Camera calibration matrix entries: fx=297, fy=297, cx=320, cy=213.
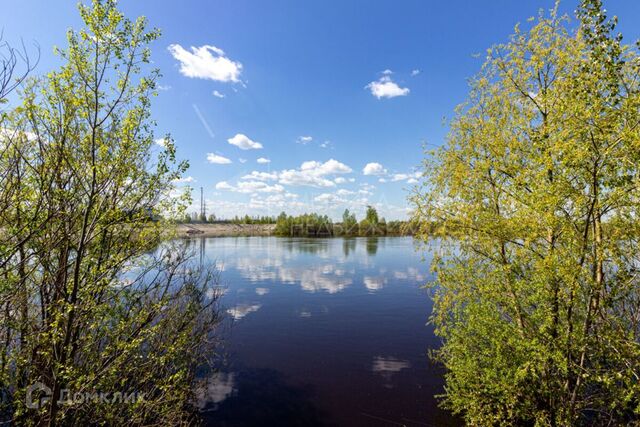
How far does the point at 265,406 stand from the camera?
41.4 feet

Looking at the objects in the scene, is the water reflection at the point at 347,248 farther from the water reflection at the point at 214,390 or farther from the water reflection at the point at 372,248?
the water reflection at the point at 214,390

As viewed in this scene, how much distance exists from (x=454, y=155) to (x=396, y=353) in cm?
1219

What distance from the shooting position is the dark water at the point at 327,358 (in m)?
12.3

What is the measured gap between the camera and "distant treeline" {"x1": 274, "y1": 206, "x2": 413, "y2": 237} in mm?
133250

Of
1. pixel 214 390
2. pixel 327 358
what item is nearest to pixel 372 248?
pixel 327 358

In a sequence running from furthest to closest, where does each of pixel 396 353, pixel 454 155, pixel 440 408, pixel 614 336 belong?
1. pixel 396 353
2. pixel 440 408
3. pixel 454 155
4. pixel 614 336

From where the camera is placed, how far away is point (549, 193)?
262 inches

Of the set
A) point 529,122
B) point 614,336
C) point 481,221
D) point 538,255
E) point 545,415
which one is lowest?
point 545,415

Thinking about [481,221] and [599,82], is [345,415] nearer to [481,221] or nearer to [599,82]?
[481,221]

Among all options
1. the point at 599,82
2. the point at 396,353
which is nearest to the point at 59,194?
the point at 599,82

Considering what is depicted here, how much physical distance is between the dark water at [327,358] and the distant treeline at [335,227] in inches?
3961

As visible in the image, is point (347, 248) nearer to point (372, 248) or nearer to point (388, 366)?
point (372, 248)

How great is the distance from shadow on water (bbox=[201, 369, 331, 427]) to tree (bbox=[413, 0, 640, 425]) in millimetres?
6037

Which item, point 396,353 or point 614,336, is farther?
point 396,353
